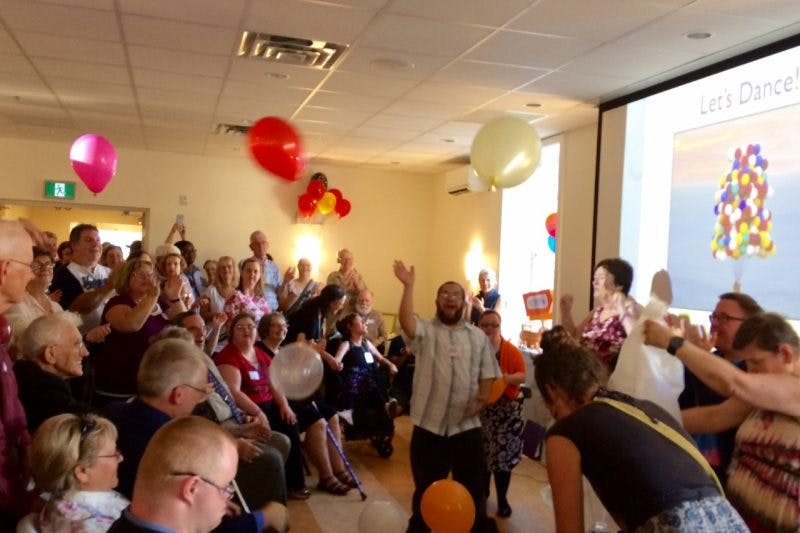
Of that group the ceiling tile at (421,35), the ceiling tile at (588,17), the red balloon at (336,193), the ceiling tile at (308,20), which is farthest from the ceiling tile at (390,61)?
the red balloon at (336,193)

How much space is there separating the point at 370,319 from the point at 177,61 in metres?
3.09

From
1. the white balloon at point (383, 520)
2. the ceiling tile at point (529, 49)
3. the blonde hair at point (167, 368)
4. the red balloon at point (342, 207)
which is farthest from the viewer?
the red balloon at point (342, 207)

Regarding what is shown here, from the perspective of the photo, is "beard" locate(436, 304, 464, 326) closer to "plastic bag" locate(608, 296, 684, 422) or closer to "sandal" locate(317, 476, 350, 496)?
"plastic bag" locate(608, 296, 684, 422)

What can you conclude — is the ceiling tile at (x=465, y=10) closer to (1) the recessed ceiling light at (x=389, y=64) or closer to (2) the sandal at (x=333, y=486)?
(1) the recessed ceiling light at (x=389, y=64)

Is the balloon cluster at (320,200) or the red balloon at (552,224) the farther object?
the balloon cluster at (320,200)

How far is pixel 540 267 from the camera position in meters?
8.48

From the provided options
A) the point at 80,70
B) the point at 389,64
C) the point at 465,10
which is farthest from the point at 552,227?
the point at 80,70

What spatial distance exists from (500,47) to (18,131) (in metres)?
6.49

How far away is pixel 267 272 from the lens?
792 centimetres

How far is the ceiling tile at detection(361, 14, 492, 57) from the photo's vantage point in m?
4.23

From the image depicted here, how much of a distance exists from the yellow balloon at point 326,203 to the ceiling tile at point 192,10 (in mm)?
5284

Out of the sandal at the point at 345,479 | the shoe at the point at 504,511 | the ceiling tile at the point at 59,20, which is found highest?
the ceiling tile at the point at 59,20

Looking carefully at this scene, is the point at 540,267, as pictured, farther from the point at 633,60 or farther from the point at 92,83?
the point at 92,83

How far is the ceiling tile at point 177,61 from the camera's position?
5.09m
